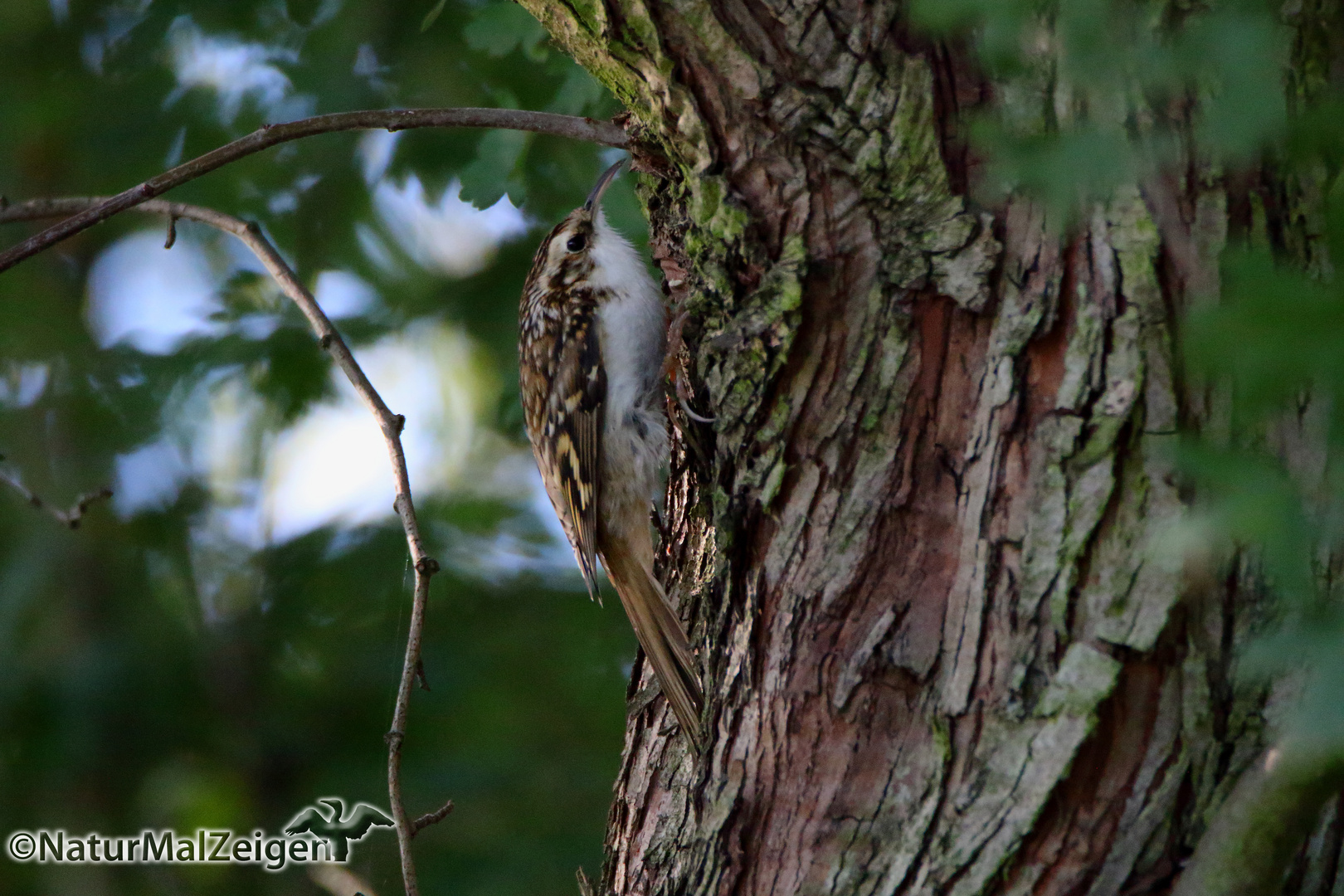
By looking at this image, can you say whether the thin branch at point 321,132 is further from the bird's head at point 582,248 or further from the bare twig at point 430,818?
the bare twig at point 430,818

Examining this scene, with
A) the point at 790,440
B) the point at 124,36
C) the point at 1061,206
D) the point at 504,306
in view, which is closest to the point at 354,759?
the point at 504,306

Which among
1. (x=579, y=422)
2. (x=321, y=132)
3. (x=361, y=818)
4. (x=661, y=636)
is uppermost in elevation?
(x=579, y=422)

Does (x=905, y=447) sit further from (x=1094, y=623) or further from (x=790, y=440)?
(x=1094, y=623)

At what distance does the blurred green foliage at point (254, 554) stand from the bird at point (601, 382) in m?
0.38

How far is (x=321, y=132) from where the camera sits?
196 centimetres

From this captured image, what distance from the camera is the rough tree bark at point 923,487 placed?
1.34 metres

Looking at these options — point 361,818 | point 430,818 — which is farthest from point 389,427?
point 361,818

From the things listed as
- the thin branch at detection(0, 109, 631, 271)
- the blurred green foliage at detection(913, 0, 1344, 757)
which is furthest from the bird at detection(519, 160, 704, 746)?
the blurred green foliage at detection(913, 0, 1344, 757)

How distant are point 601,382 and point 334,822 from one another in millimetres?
1657

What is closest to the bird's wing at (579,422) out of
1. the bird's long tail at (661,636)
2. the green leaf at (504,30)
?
the bird's long tail at (661,636)

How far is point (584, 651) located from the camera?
153 inches

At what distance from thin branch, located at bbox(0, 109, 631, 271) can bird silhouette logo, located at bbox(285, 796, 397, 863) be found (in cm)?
209

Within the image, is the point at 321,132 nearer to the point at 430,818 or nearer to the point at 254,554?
the point at 430,818

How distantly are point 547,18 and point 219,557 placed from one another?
291 centimetres
